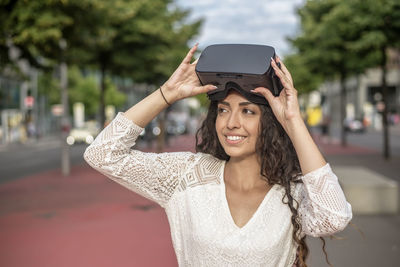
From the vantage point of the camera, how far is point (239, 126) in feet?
8.07

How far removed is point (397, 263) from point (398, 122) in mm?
68659

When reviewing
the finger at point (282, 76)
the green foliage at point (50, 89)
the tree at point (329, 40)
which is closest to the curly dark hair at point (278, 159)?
the finger at point (282, 76)

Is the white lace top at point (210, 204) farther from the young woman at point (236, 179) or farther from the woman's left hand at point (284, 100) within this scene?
the woman's left hand at point (284, 100)

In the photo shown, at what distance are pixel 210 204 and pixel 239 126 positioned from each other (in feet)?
1.17

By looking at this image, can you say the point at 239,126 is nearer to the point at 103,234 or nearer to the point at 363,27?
the point at 103,234

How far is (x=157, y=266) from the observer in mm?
5539

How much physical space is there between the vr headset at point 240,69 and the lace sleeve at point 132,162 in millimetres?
398

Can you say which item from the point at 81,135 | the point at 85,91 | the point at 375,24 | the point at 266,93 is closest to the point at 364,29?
the point at 375,24

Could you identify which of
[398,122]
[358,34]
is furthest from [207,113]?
[398,122]

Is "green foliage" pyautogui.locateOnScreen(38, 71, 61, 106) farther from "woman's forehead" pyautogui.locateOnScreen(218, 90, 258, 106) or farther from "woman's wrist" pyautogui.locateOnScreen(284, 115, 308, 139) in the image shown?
"woman's wrist" pyautogui.locateOnScreen(284, 115, 308, 139)

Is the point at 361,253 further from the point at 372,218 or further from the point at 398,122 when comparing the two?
the point at 398,122

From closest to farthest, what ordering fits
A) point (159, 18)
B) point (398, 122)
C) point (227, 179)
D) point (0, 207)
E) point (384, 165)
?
point (227, 179)
point (0, 207)
point (384, 165)
point (159, 18)
point (398, 122)

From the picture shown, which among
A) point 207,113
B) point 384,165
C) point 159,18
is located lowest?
point 384,165

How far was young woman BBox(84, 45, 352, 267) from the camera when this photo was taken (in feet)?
7.40
